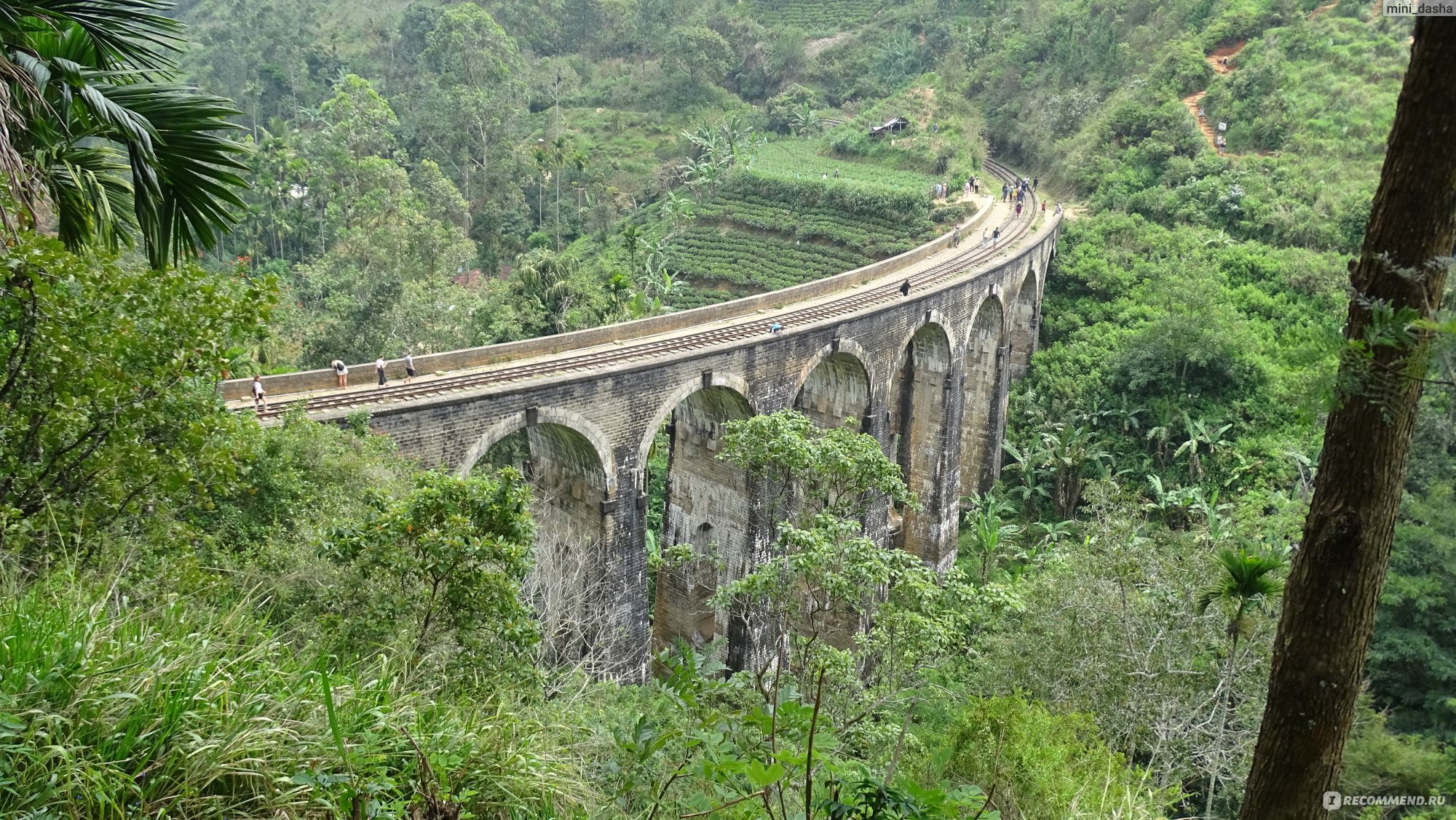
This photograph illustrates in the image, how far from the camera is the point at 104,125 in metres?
5.64

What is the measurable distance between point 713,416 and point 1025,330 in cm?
1830

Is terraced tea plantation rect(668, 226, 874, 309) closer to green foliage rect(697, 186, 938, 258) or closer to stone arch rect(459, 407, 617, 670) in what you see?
green foliage rect(697, 186, 938, 258)

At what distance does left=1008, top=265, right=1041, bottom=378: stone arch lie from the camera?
3412 centimetres

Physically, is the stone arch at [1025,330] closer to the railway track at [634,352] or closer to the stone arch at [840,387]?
the railway track at [634,352]

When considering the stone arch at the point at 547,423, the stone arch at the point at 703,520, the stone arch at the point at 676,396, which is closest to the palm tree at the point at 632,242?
the stone arch at the point at 703,520

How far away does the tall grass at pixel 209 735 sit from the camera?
358cm

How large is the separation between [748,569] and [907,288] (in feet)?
32.1

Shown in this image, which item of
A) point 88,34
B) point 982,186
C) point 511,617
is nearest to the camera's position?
point 88,34

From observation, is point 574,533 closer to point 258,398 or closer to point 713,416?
point 713,416

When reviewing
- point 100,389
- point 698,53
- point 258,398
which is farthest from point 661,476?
point 698,53

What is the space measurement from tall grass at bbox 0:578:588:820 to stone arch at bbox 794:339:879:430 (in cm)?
1706

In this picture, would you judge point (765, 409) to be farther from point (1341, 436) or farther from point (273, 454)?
point (1341, 436)

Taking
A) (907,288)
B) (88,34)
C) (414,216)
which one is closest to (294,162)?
(414,216)

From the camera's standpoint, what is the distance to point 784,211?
45469 millimetres
